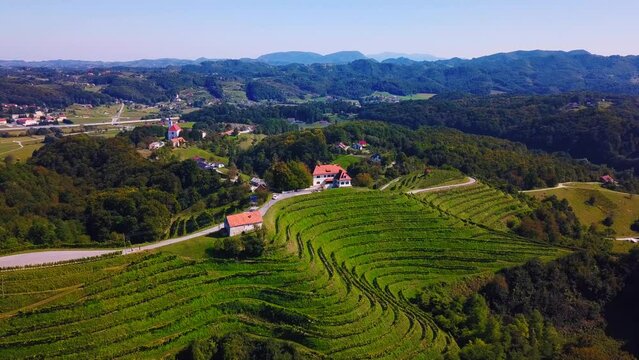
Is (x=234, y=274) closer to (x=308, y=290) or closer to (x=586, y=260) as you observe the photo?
(x=308, y=290)

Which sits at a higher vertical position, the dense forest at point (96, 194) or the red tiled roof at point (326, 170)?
the red tiled roof at point (326, 170)

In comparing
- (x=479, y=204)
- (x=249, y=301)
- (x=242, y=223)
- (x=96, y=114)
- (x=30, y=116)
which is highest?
(x=30, y=116)

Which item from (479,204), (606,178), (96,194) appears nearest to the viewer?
(96,194)

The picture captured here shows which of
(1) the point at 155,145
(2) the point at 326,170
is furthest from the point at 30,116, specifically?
(2) the point at 326,170

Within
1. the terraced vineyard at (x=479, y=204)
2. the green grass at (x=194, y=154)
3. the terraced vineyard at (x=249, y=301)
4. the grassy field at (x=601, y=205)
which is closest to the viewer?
the terraced vineyard at (x=249, y=301)

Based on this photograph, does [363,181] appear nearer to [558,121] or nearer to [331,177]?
[331,177]

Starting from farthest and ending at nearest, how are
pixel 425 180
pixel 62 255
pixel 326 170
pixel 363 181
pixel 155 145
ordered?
pixel 155 145 < pixel 425 180 < pixel 363 181 < pixel 326 170 < pixel 62 255

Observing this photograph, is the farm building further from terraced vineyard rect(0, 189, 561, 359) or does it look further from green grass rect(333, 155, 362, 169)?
green grass rect(333, 155, 362, 169)

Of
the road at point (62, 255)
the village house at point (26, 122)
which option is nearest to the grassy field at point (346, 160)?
the road at point (62, 255)

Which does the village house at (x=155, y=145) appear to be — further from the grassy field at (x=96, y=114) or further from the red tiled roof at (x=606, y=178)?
the red tiled roof at (x=606, y=178)
